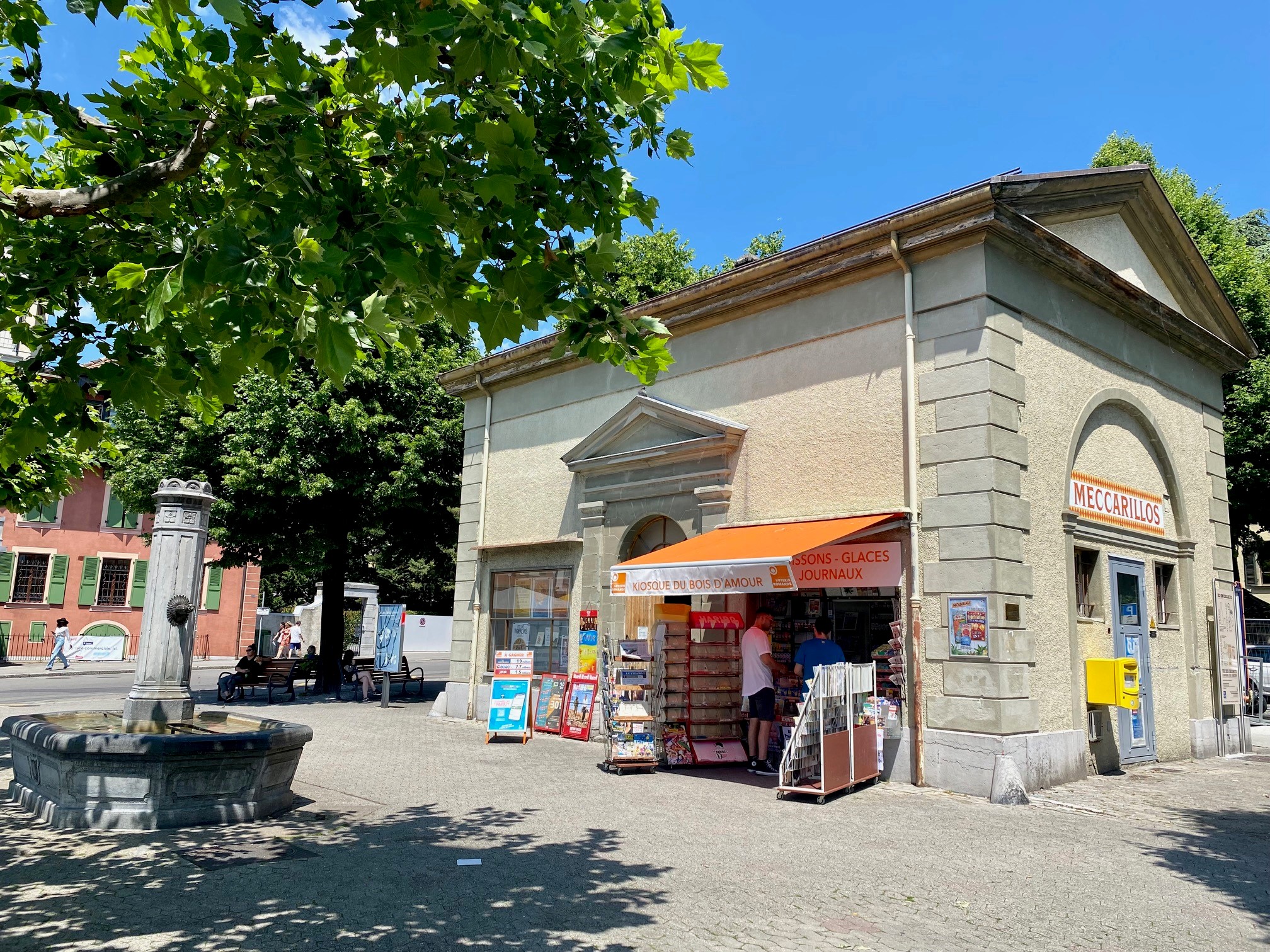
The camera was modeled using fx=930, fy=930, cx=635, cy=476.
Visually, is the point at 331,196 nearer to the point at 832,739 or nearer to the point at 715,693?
the point at 832,739

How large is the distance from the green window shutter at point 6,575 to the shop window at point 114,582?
2.69 metres

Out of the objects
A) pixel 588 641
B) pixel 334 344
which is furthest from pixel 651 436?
pixel 334 344

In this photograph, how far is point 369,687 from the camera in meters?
19.0

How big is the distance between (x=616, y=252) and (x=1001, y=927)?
14.0 ft

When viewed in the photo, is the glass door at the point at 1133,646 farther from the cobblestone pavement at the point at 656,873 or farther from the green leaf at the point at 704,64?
the green leaf at the point at 704,64

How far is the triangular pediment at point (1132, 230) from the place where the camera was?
10.7m

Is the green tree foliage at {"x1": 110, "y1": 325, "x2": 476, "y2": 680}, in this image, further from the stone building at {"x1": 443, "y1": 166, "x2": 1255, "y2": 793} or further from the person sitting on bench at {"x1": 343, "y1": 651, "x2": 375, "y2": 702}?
→ the stone building at {"x1": 443, "y1": 166, "x2": 1255, "y2": 793}

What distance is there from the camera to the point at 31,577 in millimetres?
33031

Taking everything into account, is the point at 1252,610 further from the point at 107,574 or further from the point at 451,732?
the point at 107,574

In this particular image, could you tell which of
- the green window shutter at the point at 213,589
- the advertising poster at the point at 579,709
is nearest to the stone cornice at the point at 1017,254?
the advertising poster at the point at 579,709

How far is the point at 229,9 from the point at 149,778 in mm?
5637

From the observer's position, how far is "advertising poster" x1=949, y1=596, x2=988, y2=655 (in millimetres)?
9242

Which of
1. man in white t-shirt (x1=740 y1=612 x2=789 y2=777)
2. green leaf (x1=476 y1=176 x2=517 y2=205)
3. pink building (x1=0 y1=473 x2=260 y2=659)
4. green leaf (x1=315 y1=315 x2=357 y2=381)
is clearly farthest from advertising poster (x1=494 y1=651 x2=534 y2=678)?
pink building (x1=0 y1=473 x2=260 y2=659)

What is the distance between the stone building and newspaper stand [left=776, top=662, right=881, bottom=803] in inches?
20.1
